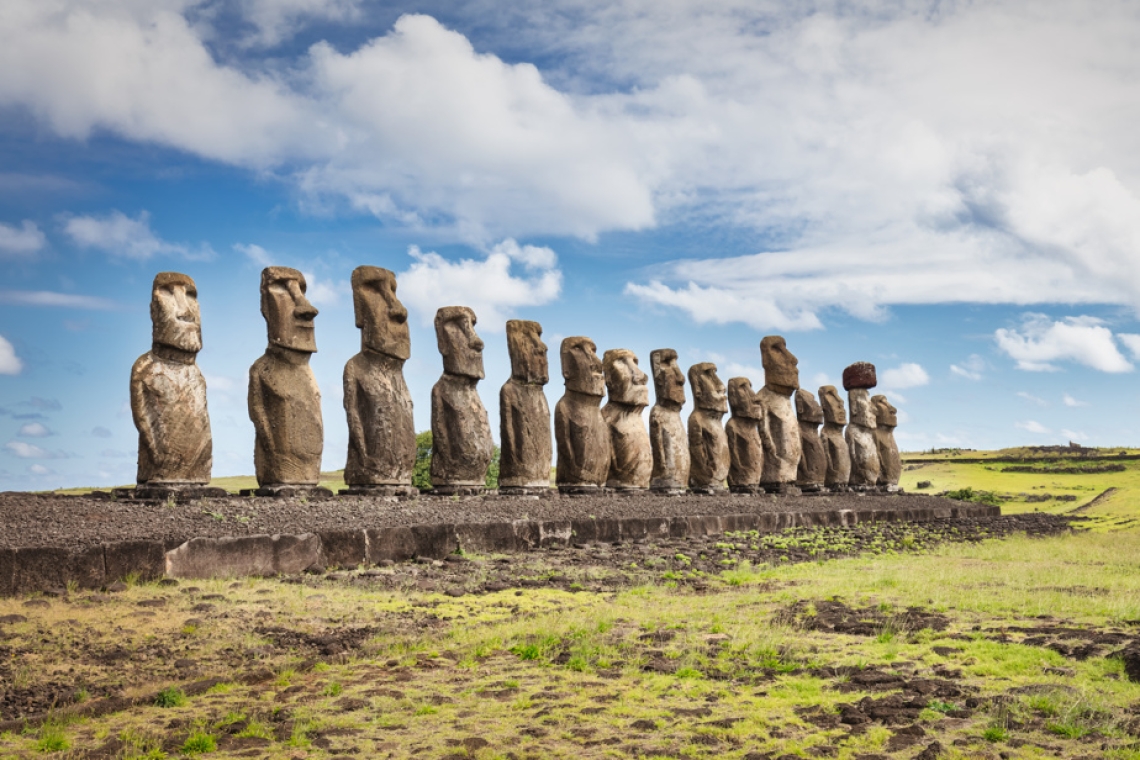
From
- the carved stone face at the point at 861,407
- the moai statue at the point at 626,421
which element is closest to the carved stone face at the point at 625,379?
the moai statue at the point at 626,421

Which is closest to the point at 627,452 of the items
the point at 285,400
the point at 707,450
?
the point at 707,450

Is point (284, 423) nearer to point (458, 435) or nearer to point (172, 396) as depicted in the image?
point (172, 396)

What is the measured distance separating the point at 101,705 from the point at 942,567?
837 cm

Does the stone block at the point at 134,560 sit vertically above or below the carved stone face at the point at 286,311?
below

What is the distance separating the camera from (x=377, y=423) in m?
12.9

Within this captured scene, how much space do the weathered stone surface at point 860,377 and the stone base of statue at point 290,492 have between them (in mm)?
17334

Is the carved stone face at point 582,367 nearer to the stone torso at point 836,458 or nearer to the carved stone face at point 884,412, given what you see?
the stone torso at point 836,458

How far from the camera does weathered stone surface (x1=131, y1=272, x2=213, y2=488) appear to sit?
11.2m

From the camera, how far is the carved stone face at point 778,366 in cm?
2205

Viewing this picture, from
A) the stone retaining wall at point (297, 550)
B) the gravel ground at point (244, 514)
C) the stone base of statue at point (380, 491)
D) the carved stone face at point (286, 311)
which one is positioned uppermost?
the carved stone face at point (286, 311)

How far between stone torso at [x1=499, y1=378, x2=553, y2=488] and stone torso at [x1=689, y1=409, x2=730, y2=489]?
504 centimetres

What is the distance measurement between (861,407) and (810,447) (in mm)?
3271

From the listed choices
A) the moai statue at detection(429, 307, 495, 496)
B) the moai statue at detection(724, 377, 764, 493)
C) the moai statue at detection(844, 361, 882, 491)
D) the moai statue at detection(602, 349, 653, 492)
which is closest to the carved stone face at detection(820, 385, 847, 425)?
the moai statue at detection(844, 361, 882, 491)

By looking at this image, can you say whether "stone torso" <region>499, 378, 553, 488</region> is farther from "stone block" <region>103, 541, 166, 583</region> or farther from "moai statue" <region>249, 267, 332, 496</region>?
"stone block" <region>103, 541, 166, 583</region>
